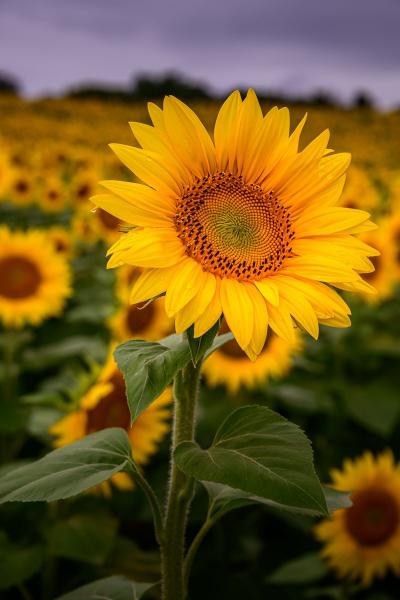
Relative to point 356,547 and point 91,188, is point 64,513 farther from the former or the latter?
point 91,188

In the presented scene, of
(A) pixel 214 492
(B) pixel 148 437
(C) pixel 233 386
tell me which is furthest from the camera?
(C) pixel 233 386

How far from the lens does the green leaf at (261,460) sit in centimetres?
110

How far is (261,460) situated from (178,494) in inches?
9.9

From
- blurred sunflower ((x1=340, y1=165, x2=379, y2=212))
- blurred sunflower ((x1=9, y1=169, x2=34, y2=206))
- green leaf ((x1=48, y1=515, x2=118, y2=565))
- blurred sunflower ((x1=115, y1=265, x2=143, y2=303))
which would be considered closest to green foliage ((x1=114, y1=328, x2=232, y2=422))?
green leaf ((x1=48, y1=515, x2=118, y2=565))

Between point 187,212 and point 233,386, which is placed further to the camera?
point 233,386

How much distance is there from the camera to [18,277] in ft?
11.5

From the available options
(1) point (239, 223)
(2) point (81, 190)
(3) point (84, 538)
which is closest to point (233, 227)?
(1) point (239, 223)

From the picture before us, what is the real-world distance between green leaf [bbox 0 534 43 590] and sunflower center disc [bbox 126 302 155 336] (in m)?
1.07

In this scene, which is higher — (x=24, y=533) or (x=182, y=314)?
(x=182, y=314)

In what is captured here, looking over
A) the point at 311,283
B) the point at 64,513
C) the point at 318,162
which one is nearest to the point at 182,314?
the point at 311,283

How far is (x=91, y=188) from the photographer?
5.44m

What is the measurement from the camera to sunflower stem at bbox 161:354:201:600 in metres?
1.33

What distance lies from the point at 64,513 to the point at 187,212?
126cm

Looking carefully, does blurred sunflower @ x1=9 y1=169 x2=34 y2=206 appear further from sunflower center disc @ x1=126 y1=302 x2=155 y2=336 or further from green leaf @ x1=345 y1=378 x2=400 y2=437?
green leaf @ x1=345 y1=378 x2=400 y2=437
